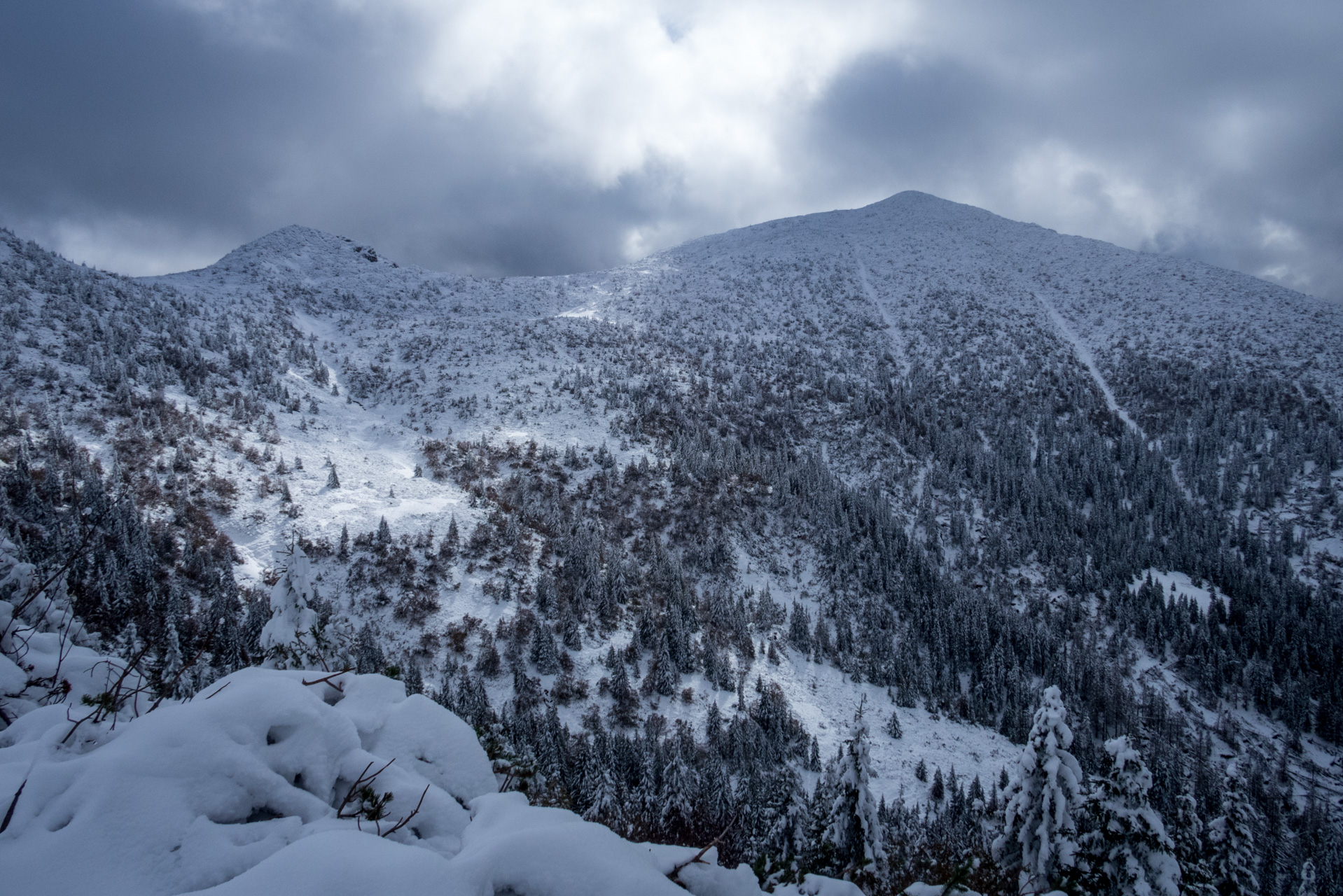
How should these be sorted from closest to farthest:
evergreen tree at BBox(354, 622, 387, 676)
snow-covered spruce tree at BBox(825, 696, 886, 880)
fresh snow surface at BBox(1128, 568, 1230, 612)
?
→ snow-covered spruce tree at BBox(825, 696, 886, 880) → evergreen tree at BBox(354, 622, 387, 676) → fresh snow surface at BBox(1128, 568, 1230, 612)

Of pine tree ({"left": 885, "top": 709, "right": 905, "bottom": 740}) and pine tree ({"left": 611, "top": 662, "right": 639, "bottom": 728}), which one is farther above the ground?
pine tree ({"left": 611, "top": 662, "right": 639, "bottom": 728})

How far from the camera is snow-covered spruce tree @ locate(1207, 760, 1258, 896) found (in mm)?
15235

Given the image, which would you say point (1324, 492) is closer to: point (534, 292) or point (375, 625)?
point (375, 625)

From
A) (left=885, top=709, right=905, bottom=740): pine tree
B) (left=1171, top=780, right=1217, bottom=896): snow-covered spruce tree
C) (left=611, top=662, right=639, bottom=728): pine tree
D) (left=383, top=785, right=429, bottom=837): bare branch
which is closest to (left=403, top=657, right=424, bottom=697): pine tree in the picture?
(left=611, top=662, right=639, bottom=728): pine tree

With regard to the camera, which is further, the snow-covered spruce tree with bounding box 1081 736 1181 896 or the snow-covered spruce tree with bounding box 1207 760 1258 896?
the snow-covered spruce tree with bounding box 1207 760 1258 896

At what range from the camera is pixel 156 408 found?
40250mm

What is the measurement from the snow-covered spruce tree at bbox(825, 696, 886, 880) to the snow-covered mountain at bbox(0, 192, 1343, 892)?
2012mm

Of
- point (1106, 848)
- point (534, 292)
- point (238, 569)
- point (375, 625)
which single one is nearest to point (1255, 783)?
point (1106, 848)

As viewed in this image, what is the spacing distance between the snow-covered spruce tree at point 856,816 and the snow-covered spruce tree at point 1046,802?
126 inches

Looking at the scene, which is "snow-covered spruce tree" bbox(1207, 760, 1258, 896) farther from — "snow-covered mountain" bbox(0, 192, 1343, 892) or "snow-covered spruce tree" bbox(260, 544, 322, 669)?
"snow-covered spruce tree" bbox(260, 544, 322, 669)

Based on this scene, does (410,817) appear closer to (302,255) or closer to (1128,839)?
(1128,839)

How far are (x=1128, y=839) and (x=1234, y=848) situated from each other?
8435mm

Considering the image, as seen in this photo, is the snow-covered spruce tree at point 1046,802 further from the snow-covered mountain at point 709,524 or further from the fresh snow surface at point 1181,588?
the fresh snow surface at point 1181,588

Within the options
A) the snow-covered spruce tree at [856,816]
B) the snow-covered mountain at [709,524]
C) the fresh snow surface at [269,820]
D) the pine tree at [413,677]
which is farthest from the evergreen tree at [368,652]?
the fresh snow surface at [269,820]
